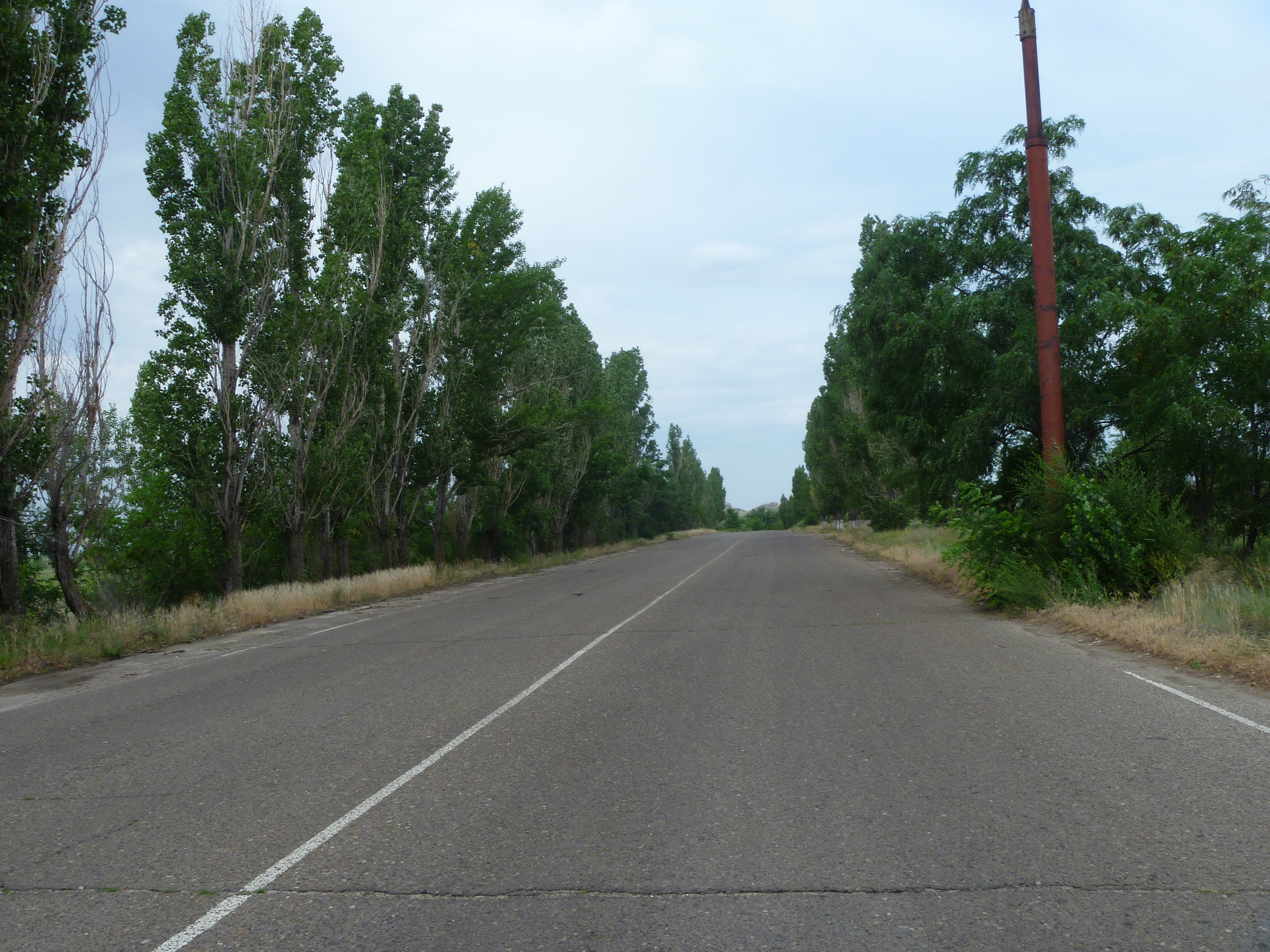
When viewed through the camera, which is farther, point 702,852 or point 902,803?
point 902,803

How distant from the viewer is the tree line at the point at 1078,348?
1371 cm

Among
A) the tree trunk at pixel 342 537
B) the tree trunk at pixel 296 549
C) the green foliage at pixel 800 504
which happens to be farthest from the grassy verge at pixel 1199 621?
the green foliage at pixel 800 504

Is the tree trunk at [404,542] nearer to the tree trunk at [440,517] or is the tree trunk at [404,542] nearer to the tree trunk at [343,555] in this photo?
the tree trunk at [440,517]

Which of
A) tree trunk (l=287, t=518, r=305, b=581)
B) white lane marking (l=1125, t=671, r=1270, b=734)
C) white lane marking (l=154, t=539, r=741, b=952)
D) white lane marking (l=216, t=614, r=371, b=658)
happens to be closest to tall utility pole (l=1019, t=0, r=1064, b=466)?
white lane marking (l=1125, t=671, r=1270, b=734)

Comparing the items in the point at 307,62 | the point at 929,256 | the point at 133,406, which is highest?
the point at 307,62

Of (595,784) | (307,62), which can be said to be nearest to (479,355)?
(307,62)

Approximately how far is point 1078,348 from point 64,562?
19.3 m

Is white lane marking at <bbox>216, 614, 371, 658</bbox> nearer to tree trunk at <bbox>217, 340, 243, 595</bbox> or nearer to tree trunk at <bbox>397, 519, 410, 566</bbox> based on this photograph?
tree trunk at <bbox>217, 340, 243, 595</bbox>

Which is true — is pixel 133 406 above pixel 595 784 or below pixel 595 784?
above

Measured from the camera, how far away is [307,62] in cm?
2316

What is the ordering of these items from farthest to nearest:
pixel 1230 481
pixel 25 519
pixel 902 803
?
pixel 25 519
pixel 1230 481
pixel 902 803

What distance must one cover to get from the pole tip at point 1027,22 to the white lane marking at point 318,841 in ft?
42.3

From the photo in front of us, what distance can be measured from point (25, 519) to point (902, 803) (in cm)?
1929

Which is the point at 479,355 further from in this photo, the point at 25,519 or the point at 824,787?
the point at 824,787
